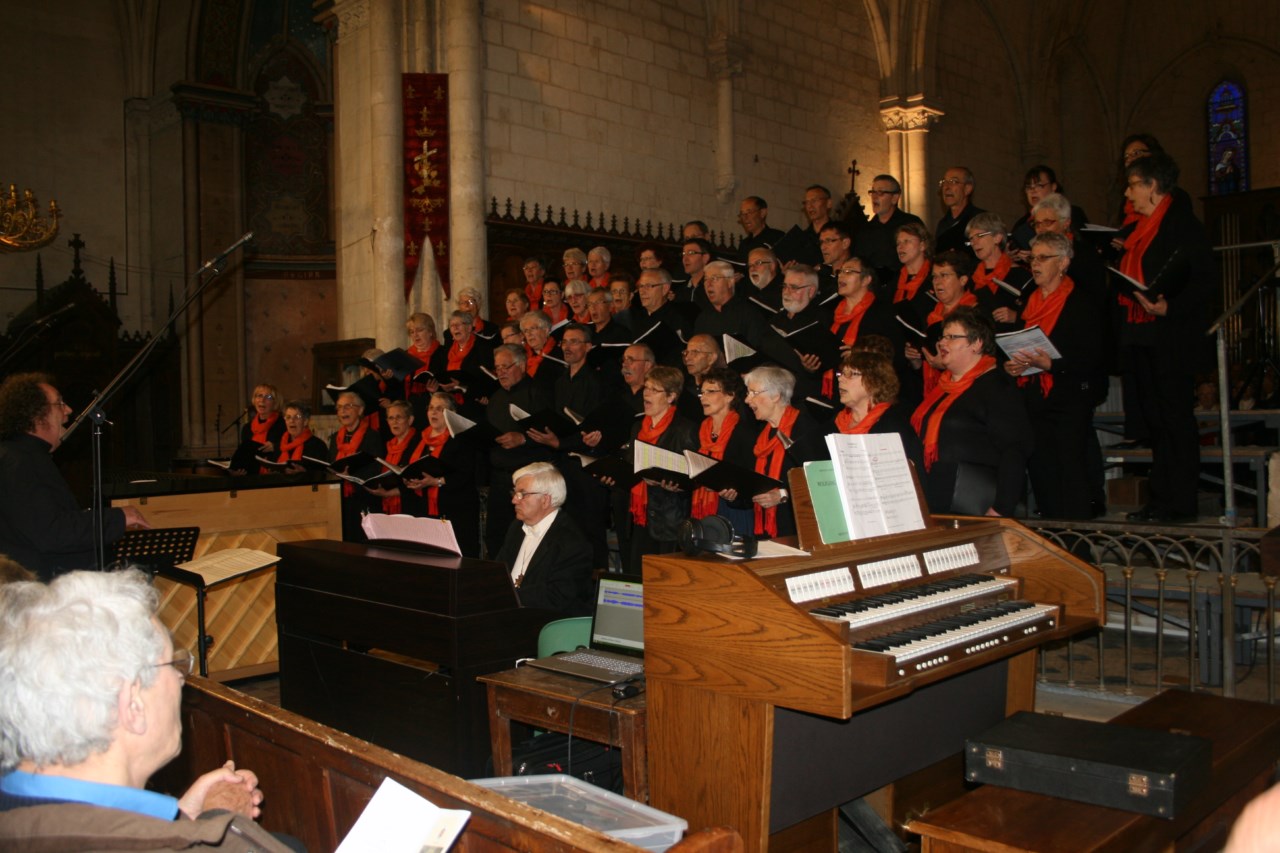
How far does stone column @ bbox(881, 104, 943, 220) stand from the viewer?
46.4ft

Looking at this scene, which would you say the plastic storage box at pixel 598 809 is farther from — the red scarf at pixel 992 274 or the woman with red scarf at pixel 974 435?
the red scarf at pixel 992 274

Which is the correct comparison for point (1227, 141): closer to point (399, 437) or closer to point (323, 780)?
point (399, 437)

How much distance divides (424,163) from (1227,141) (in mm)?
12471

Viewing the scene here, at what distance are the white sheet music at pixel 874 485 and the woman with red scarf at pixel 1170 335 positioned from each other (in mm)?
2178

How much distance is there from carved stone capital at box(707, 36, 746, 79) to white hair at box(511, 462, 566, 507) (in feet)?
27.8

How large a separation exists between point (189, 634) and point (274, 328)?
32.0 ft

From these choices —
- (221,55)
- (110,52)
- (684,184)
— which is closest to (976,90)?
(684,184)

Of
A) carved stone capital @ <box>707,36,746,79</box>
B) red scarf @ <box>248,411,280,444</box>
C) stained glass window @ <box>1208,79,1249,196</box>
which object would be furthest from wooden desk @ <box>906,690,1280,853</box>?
stained glass window @ <box>1208,79,1249,196</box>

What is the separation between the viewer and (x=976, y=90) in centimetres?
1509

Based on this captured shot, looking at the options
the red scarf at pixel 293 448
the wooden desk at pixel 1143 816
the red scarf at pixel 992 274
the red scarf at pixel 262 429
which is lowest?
the wooden desk at pixel 1143 816

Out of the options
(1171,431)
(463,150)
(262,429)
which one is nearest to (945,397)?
(1171,431)

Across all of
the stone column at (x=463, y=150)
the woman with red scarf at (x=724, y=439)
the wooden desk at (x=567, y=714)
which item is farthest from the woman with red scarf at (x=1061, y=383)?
the stone column at (x=463, y=150)

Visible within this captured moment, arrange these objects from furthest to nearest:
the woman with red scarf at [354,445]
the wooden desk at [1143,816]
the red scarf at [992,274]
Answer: the woman with red scarf at [354,445], the red scarf at [992,274], the wooden desk at [1143,816]

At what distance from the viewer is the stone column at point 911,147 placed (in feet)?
46.4
